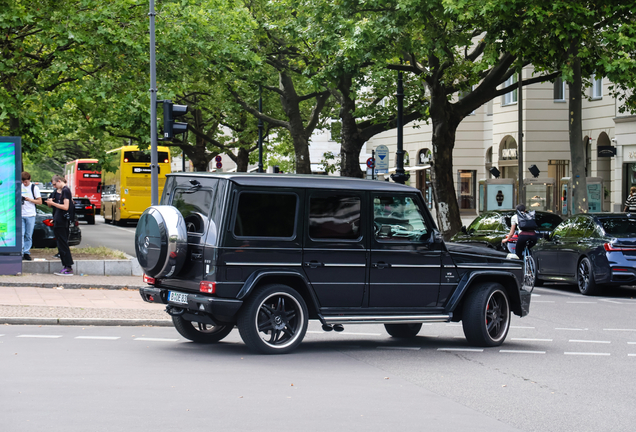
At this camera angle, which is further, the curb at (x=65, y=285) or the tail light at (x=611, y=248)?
the tail light at (x=611, y=248)

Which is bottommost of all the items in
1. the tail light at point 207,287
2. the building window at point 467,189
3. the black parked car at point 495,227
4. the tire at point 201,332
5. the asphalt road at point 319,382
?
the asphalt road at point 319,382

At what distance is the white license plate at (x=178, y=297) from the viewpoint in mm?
9008

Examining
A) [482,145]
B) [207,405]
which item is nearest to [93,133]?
[207,405]

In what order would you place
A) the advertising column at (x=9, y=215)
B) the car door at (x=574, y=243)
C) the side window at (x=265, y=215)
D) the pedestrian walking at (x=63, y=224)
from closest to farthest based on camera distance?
1. the side window at (x=265, y=215)
2. the advertising column at (x=9, y=215)
3. the pedestrian walking at (x=63, y=224)
4. the car door at (x=574, y=243)

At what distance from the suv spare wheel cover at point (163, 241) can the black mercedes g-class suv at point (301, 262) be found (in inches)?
0.5

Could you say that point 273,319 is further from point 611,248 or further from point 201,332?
point 611,248

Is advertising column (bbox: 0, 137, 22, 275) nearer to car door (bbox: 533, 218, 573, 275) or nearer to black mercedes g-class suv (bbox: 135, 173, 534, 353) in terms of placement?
black mercedes g-class suv (bbox: 135, 173, 534, 353)

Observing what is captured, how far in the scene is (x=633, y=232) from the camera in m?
16.7

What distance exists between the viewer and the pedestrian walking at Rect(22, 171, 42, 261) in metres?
17.9

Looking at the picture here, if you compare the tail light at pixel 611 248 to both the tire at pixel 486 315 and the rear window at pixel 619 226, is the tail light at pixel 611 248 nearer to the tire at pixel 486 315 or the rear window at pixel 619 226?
the rear window at pixel 619 226

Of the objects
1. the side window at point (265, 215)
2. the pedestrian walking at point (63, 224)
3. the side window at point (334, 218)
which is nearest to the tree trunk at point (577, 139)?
the pedestrian walking at point (63, 224)

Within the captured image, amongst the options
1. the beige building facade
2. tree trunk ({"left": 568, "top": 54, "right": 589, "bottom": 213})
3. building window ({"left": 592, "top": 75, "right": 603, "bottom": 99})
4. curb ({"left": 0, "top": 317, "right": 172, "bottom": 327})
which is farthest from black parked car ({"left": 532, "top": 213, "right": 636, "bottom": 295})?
building window ({"left": 592, "top": 75, "right": 603, "bottom": 99})

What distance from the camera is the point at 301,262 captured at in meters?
9.12

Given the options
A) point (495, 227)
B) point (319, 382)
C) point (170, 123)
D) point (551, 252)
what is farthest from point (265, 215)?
point (495, 227)
